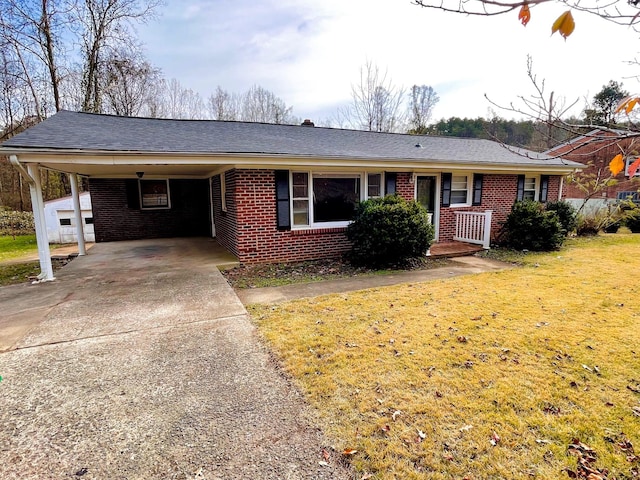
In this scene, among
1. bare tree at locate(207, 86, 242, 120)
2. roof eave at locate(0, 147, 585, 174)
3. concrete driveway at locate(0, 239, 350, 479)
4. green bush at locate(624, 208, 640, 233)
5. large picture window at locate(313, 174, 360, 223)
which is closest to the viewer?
concrete driveway at locate(0, 239, 350, 479)

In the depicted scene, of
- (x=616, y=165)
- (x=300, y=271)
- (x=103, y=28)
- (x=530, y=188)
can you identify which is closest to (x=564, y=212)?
(x=530, y=188)

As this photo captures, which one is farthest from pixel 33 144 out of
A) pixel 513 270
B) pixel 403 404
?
pixel 513 270

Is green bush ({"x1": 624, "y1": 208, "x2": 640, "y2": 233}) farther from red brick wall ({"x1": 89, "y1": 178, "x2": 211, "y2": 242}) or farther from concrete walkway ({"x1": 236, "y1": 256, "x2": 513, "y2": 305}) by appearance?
red brick wall ({"x1": 89, "y1": 178, "x2": 211, "y2": 242})

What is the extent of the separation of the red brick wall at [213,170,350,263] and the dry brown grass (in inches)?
114

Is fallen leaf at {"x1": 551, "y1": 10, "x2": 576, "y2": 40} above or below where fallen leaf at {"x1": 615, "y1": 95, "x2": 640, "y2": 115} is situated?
above

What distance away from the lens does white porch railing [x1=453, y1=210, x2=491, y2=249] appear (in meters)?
9.56

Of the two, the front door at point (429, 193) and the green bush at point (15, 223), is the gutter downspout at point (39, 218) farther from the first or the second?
the green bush at point (15, 223)

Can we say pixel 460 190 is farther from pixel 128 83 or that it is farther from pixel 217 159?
pixel 128 83

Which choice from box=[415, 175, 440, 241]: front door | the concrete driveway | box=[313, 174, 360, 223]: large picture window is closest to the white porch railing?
box=[415, 175, 440, 241]: front door

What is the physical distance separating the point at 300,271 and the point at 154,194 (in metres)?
7.89

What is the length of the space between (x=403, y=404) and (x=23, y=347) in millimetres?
4029

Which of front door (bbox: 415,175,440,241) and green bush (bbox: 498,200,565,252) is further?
front door (bbox: 415,175,440,241)

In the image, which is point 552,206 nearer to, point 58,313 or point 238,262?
point 238,262

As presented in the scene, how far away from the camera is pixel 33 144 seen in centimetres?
566
